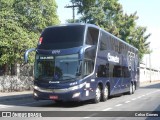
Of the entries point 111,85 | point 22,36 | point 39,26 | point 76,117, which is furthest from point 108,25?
point 76,117

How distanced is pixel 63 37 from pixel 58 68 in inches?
60.7

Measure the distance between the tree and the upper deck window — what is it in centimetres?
1352

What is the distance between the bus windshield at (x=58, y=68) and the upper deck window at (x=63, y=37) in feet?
1.90

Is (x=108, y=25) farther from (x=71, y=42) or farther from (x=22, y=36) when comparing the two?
(x=71, y=42)

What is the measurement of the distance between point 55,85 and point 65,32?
260 cm

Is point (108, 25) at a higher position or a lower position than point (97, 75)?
higher

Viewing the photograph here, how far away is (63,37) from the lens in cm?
1812

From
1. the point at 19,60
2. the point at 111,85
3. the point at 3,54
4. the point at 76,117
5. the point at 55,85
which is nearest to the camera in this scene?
the point at 76,117

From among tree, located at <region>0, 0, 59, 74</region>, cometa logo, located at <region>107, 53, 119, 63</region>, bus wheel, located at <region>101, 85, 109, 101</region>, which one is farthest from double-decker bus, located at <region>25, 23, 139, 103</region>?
tree, located at <region>0, 0, 59, 74</region>

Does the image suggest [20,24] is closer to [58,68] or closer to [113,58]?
[113,58]

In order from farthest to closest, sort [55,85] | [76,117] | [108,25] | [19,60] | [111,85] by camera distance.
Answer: [108,25] < [19,60] < [111,85] < [55,85] < [76,117]

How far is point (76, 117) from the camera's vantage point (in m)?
13.5

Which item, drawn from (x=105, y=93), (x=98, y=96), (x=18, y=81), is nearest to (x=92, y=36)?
(x=98, y=96)

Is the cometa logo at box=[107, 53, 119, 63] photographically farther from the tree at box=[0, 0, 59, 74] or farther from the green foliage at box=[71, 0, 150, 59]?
the green foliage at box=[71, 0, 150, 59]
